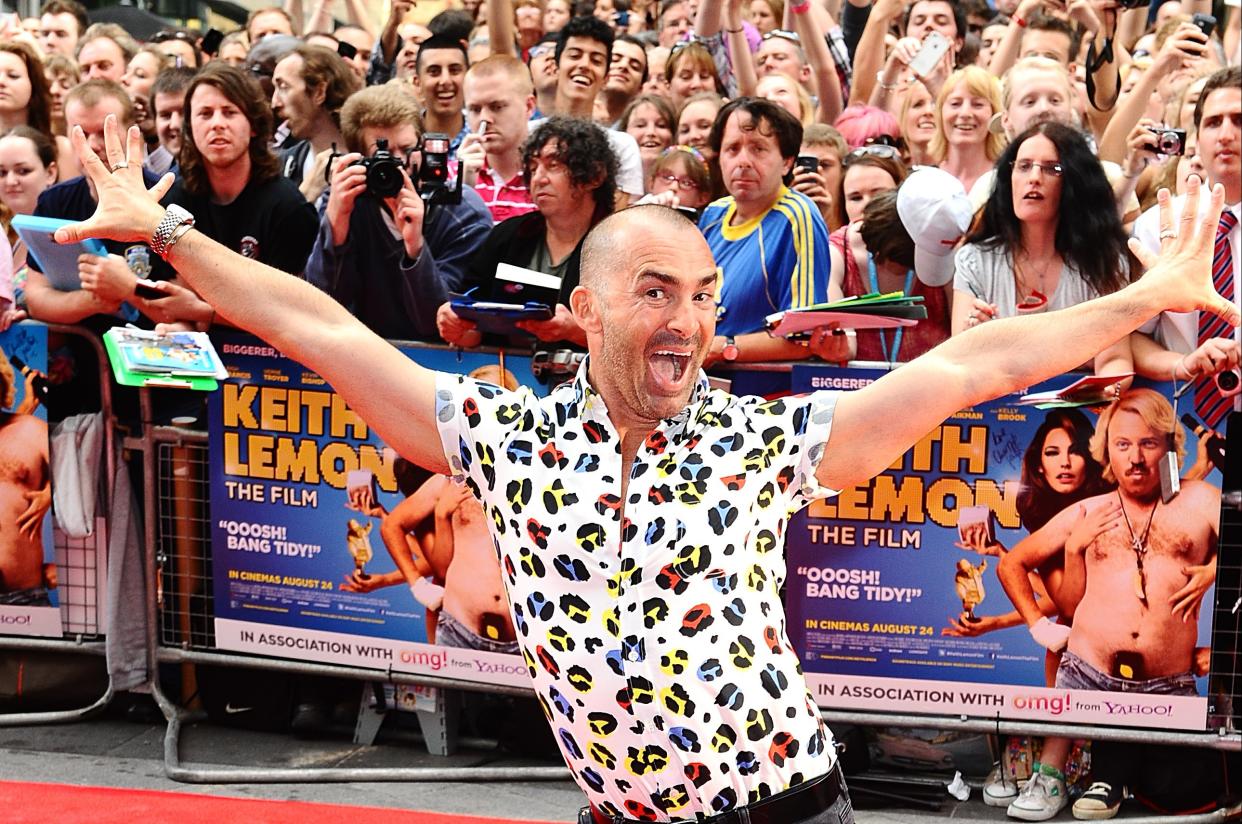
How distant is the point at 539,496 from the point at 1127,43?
6.80 m

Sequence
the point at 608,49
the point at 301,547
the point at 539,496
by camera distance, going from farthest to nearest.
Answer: the point at 608,49, the point at 301,547, the point at 539,496

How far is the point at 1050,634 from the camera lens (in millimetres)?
5098

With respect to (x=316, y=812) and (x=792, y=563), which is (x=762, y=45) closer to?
(x=792, y=563)

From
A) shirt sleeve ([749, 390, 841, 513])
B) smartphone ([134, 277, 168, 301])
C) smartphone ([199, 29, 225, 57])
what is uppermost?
smartphone ([199, 29, 225, 57])

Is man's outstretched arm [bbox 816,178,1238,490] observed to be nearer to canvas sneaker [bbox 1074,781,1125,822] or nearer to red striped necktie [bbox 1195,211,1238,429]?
red striped necktie [bbox 1195,211,1238,429]

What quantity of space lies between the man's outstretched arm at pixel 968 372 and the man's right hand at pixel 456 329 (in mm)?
2644

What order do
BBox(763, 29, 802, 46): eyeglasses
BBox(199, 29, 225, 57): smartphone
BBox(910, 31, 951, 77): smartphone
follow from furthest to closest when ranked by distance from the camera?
1. BBox(199, 29, 225, 57): smartphone
2. BBox(763, 29, 802, 46): eyeglasses
3. BBox(910, 31, 951, 77): smartphone

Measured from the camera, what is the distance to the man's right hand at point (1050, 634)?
16.7 feet

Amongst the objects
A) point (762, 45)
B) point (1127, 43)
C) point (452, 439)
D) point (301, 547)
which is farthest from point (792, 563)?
point (1127, 43)

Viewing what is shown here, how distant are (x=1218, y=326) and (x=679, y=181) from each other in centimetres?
236

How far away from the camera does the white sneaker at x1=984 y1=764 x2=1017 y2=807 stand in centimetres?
533

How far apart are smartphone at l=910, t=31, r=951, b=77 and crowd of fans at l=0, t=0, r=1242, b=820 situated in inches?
0.4

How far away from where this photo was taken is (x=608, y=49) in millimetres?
7969

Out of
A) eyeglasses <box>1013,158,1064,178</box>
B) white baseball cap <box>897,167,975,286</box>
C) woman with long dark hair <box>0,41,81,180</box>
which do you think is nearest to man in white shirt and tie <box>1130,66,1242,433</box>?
eyeglasses <box>1013,158,1064,178</box>
